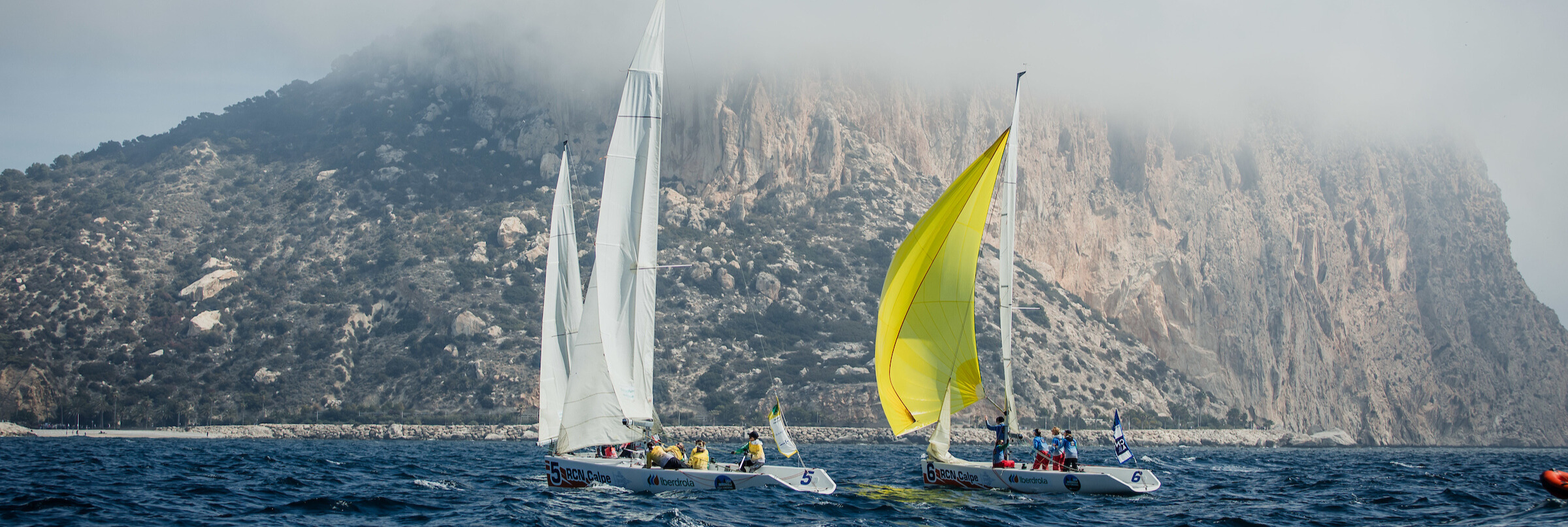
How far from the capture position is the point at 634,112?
86.8ft

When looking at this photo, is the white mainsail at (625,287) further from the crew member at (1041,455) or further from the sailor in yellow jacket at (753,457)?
the crew member at (1041,455)

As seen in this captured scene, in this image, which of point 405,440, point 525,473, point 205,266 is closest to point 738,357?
point 405,440

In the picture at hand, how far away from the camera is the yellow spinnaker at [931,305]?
1070 inches

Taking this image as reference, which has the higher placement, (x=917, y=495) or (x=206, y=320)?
(x=206, y=320)

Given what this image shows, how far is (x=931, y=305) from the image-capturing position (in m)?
27.2

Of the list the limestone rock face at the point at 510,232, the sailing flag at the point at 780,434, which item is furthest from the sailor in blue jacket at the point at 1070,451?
the limestone rock face at the point at 510,232

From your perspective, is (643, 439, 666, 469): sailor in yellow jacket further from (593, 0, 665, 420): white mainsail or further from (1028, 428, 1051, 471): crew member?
(1028, 428, 1051, 471): crew member

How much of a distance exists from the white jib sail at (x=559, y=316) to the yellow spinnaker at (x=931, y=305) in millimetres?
9500

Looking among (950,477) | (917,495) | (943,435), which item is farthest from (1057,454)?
(917,495)

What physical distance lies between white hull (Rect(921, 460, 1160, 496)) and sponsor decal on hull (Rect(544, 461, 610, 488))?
9631 millimetres

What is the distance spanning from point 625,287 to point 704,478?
525 cm

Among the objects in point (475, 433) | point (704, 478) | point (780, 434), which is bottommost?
point (475, 433)

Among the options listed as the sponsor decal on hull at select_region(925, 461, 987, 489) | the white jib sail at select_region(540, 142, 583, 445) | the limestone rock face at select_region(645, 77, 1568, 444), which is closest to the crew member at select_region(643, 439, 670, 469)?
the white jib sail at select_region(540, 142, 583, 445)

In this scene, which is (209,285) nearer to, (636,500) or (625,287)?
(625,287)
